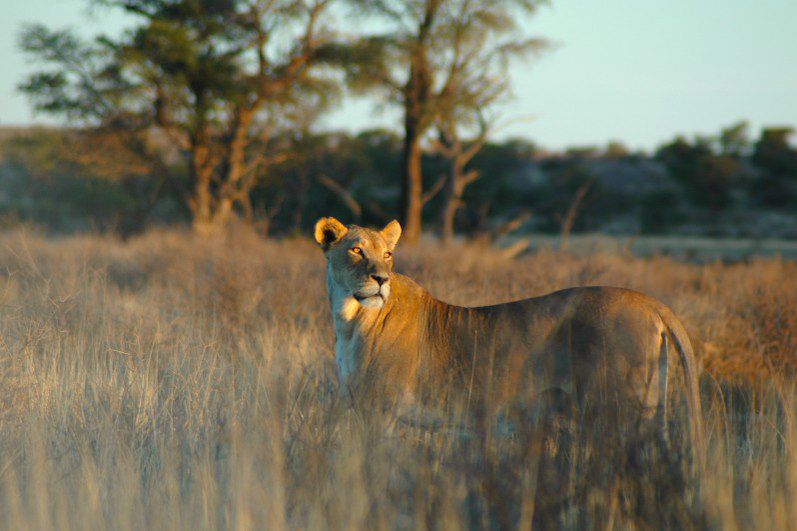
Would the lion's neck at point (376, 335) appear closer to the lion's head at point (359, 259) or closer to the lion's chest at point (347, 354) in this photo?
the lion's chest at point (347, 354)

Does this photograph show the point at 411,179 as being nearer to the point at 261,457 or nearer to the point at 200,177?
the point at 200,177

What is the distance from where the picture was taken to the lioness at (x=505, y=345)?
4039 millimetres

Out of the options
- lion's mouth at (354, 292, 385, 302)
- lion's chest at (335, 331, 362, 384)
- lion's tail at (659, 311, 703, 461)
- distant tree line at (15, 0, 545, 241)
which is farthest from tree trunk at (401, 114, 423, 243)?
lion's tail at (659, 311, 703, 461)

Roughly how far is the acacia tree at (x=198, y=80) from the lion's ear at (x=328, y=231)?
1528 cm

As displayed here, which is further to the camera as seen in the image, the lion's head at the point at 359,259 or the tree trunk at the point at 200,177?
the tree trunk at the point at 200,177

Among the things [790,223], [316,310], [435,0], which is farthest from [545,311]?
[790,223]

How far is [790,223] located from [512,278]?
31.7 meters

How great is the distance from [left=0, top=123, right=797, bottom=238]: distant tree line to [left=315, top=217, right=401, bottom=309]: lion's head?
21013 millimetres

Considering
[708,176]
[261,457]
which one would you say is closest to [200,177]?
[261,457]

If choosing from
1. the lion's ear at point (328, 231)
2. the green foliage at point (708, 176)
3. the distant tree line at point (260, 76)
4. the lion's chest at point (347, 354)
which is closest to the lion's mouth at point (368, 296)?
the lion's chest at point (347, 354)

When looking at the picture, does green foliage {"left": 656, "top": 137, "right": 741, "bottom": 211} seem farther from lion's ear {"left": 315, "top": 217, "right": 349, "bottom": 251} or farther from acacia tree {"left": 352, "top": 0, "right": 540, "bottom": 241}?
lion's ear {"left": 315, "top": 217, "right": 349, "bottom": 251}

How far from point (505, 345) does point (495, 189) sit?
33.9m

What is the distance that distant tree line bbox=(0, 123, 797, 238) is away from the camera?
29.4 meters

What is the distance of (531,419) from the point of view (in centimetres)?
389
